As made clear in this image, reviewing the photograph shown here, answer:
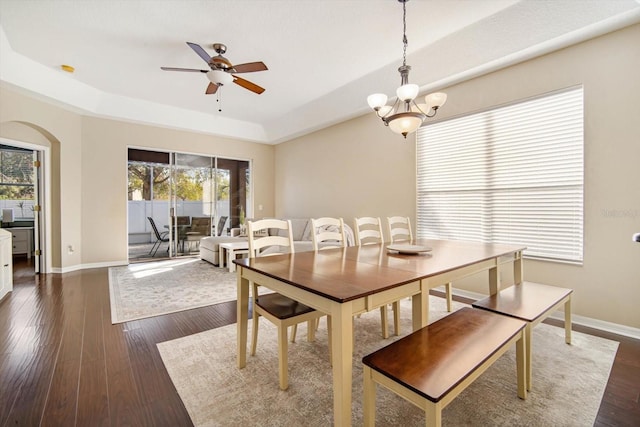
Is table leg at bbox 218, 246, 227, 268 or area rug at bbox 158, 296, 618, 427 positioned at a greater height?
table leg at bbox 218, 246, 227, 268

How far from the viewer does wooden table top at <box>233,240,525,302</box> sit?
133cm

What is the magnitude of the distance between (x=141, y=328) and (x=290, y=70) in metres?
3.58

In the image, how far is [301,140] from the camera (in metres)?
6.38

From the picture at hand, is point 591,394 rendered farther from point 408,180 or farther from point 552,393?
point 408,180

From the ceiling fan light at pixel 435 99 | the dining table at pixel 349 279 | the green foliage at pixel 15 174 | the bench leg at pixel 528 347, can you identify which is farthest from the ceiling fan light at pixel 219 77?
the green foliage at pixel 15 174

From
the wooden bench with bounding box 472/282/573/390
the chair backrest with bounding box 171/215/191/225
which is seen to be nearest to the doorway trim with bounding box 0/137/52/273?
the chair backrest with bounding box 171/215/191/225

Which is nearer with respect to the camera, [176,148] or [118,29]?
[118,29]

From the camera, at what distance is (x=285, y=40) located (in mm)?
3203

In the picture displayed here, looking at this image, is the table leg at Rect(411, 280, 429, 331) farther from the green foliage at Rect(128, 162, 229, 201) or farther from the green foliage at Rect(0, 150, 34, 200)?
the green foliage at Rect(0, 150, 34, 200)

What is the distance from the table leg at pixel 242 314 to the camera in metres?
1.91

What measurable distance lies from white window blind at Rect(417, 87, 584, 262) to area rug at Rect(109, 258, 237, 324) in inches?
119

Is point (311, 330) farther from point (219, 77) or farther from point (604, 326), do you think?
point (219, 77)

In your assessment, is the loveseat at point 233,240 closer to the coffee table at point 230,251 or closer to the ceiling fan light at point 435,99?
the coffee table at point 230,251

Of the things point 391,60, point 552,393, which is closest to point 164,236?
point 391,60
